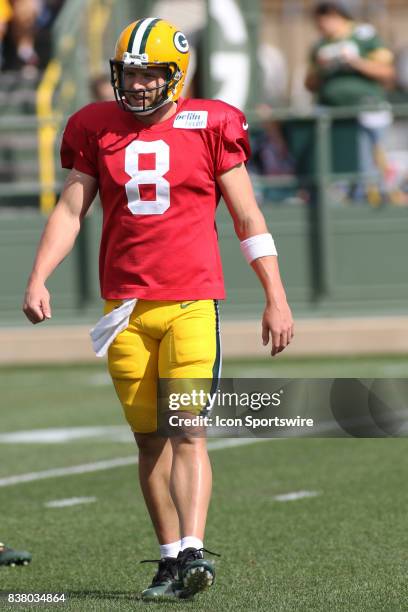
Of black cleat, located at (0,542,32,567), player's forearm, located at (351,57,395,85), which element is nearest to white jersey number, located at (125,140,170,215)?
black cleat, located at (0,542,32,567)

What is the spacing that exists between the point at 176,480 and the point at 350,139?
11.4m

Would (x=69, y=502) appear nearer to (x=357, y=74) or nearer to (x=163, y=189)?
(x=163, y=189)

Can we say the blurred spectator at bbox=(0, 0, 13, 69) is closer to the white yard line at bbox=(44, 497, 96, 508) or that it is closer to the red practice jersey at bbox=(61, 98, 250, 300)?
the white yard line at bbox=(44, 497, 96, 508)

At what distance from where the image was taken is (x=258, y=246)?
558cm

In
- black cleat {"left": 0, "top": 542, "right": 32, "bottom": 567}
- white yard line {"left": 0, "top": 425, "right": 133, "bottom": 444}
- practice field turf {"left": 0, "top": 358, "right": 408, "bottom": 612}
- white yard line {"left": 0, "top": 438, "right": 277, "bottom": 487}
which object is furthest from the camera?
white yard line {"left": 0, "top": 425, "right": 133, "bottom": 444}

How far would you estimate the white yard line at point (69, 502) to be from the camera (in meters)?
8.05

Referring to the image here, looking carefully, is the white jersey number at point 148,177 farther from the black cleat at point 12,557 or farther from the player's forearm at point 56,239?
the black cleat at point 12,557

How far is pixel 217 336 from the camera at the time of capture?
566 cm

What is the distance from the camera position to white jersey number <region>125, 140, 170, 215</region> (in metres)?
5.55

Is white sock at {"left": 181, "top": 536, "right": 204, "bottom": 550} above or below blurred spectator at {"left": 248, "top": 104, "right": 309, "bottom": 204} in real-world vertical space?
above

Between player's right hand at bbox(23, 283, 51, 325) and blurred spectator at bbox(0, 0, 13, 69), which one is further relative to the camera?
blurred spectator at bbox(0, 0, 13, 69)

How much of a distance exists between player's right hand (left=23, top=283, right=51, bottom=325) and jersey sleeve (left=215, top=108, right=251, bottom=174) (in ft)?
2.55

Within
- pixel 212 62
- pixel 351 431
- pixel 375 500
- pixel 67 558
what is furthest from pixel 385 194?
pixel 351 431

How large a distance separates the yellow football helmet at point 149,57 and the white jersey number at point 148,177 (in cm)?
13
